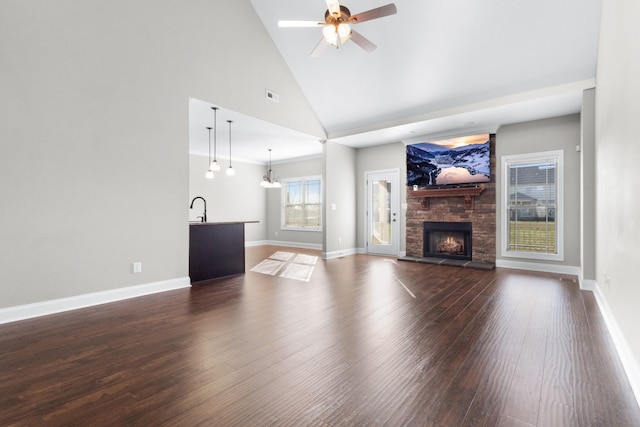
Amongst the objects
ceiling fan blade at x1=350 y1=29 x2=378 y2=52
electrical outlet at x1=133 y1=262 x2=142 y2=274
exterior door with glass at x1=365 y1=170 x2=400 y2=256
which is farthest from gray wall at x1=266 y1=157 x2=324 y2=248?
electrical outlet at x1=133 y1=262 x2=142 y2=274

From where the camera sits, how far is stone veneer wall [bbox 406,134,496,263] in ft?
20.5

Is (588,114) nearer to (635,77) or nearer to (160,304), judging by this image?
(635,77)

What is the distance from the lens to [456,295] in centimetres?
409

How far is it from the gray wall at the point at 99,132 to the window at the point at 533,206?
541 centimetres

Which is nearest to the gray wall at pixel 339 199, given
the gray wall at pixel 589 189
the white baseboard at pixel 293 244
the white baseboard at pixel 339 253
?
the white baseboard at pixel 339 253

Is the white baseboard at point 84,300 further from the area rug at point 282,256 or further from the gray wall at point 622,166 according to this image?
the gray wall at point 622,166

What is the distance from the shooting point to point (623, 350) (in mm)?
2281

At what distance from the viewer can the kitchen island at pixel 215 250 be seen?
16.0 ft

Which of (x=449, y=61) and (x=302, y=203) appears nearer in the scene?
(x=449, y=61)

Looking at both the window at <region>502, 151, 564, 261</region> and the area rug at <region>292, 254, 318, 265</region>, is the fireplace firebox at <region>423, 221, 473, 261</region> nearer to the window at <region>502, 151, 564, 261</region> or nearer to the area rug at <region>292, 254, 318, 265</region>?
the window at <region>502, 151, 564, 261</region>

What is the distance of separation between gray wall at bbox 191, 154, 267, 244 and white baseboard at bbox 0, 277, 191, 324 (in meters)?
4.71

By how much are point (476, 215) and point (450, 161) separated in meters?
1.24

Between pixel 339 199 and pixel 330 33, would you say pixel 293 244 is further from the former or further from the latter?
pixel 330 33

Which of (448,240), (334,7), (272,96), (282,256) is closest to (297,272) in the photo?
(282,256)
